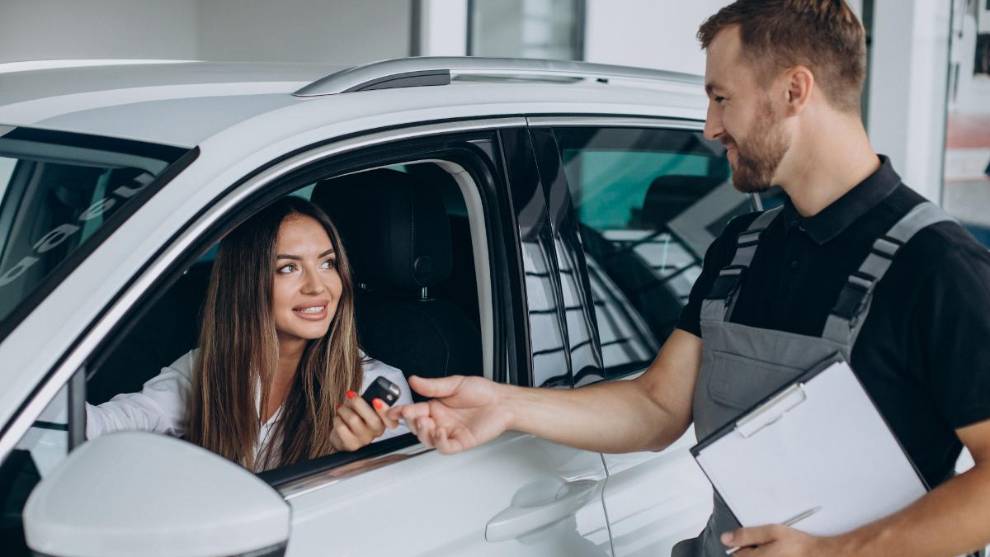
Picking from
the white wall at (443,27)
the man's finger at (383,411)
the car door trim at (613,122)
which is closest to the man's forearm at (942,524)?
the man's finger at (383,411)

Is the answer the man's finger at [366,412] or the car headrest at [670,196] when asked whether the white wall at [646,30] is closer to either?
the car headrest at [670,196]

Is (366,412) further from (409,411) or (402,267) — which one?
(402,267)

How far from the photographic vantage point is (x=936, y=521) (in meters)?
1.36

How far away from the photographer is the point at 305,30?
784cm

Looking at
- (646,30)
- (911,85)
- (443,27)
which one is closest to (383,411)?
(911,85)

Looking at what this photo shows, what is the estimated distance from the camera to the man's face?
1588 millimetres

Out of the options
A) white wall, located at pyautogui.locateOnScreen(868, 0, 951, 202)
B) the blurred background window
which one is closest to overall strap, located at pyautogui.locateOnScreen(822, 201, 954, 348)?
white wall, located at pyautogui.locateOnScreen(868, 0, 951, 202)

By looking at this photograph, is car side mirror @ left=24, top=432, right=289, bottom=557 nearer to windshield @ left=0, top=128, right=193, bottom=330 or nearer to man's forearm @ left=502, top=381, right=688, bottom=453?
windshield @ left=0, top=128, right=193, bottom=330

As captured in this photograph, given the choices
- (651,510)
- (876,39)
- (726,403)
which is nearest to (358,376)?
(651,510)

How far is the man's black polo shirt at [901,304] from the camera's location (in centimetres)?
138

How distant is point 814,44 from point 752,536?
0.71 meters

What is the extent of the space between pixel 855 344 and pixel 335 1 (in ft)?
21.8

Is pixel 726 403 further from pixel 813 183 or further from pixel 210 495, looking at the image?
pixel 210 495

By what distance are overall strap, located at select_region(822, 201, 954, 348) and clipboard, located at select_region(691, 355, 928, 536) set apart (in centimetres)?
7
